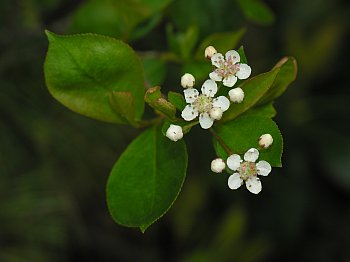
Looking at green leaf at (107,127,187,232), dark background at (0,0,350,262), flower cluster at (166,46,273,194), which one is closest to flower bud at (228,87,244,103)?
flower cluster at (166,46,273,194)

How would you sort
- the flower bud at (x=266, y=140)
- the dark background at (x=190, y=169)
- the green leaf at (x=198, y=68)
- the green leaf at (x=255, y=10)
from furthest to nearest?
the dark background at (x=190, y=169), the green leaf at (x=255, y=10), the green leaf at (x=198, y=68), the flower bud at (x=266, y=140)

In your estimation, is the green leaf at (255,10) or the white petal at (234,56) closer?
the white petal at (234,56)

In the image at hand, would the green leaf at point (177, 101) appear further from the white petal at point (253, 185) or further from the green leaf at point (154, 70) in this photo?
the green leaf at point (154, 70)

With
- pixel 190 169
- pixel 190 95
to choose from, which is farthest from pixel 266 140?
pixel 190 169

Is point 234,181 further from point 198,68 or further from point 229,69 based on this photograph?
point 198,68

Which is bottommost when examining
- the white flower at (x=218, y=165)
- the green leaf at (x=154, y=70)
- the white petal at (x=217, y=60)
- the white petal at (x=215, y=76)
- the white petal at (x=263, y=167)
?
the green leaf at (x=154, y=70)

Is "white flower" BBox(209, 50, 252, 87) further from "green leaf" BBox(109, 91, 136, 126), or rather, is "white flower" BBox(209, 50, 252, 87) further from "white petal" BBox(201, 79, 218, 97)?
"green leaf" BBox(109, 91, 136, 126)

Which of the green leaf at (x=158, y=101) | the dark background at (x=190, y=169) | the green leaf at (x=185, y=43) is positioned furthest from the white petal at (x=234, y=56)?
the dark background at (x=190, y=169)
